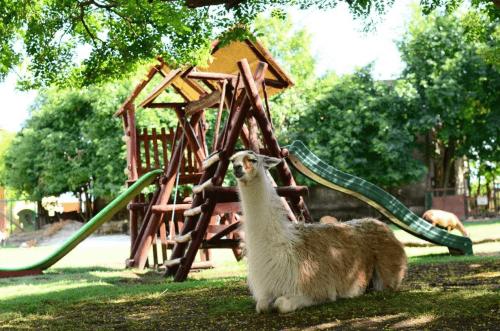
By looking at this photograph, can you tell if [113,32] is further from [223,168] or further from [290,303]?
[290,303]

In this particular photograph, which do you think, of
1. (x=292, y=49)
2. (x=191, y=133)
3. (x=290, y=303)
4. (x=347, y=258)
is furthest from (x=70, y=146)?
(x=290, y=303)

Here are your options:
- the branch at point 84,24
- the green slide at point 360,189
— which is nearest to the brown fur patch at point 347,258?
the green slide at point 360,189

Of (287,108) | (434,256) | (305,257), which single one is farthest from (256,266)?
(287,108)

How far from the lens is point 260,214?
5898 millimetres

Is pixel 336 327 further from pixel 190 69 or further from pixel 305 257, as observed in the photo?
pixel 190 69

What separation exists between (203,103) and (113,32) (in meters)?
3.15

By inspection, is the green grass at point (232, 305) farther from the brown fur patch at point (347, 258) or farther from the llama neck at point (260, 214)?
the llama neck at point (260, 214)

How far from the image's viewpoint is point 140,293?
8.07 metres

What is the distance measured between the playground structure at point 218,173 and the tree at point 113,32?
1030 mm

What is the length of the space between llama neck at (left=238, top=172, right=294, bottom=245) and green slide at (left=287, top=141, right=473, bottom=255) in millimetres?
→ 4360

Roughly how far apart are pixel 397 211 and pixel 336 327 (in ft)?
19.2

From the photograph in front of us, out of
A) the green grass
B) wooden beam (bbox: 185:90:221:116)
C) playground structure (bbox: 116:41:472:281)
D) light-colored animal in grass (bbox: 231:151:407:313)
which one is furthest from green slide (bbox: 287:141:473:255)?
light-colored animal in grass (bbox: 231:151:407:313)

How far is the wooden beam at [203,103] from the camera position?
11234 millimetres

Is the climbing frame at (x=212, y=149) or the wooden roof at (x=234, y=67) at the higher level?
the wooden roof at (x=234, y=67)
